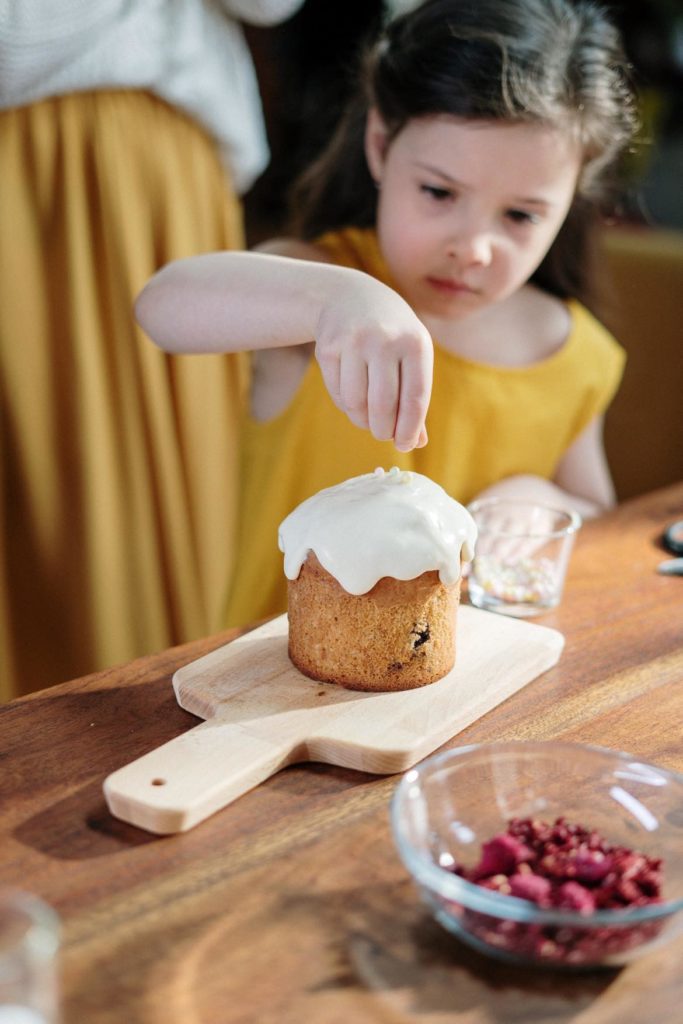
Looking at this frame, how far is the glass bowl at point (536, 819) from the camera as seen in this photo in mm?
587

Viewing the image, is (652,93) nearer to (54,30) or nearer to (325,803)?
(54,30)

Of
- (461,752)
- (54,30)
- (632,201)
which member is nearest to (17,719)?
(461,752)

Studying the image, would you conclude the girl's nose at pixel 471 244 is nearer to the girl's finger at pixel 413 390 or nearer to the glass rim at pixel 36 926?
the girl's finger at pixel 413 390

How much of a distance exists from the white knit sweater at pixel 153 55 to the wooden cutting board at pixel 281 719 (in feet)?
2.51

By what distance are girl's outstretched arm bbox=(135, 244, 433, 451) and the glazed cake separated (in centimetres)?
7

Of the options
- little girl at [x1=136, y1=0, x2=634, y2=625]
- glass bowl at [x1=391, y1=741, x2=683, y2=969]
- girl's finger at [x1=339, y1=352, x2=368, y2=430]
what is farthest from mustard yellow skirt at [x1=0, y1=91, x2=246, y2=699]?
glass bowl at [x1=391, y1=741, x2=683, y2=969]

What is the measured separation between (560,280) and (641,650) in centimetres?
83

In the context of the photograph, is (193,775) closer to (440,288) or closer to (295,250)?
(440,288)

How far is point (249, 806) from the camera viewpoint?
757 millimetres

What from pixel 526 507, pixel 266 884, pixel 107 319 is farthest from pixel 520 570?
pixel 107 319

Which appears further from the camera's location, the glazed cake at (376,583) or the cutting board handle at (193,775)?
the glazed cake at (376,583)

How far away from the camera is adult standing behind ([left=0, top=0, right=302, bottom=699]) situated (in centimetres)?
140

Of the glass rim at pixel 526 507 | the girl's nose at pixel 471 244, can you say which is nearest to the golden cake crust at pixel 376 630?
the glass rim at pixel 526 507

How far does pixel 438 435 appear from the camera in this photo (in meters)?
1.57
